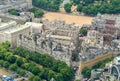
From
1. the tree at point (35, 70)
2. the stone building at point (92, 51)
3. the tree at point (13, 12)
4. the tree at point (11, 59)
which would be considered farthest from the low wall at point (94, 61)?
the tree at point (13, 12)

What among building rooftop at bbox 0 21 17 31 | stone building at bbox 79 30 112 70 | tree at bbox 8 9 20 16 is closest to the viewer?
stone building at bbox 79 30 112 70

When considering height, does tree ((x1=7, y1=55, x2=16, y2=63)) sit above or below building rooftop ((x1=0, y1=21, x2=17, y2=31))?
below

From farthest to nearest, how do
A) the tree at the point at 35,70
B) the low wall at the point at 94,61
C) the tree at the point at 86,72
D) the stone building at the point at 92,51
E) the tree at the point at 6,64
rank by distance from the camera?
the tree at the point at 6,64 < the tree at the point at 35,70 < the stone building at the point at 92,51 < the low wall at the point at 94,61 < the tree at the point at 86,72

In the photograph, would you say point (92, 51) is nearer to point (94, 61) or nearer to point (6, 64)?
point (94, 61)

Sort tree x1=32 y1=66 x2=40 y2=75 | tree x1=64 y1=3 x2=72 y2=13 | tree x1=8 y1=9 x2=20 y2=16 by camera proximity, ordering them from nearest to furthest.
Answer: tree x1=32 y1=66 x2=40 y2=75
tree x1=8 y1=9 x2=20 y2=16
tree x1=64 y1=3 x2=72 y2=13

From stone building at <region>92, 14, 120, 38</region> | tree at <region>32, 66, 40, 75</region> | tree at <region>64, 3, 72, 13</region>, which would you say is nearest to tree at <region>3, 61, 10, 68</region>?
tree at <region>32, 66, 40, 75</region>

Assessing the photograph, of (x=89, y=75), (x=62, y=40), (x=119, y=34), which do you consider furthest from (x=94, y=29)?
(x=89, y=75)

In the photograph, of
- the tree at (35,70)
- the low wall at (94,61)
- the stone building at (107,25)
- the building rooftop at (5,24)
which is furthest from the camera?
the building rooftop at (5,24)

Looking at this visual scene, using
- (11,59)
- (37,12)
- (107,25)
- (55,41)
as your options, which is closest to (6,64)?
(11,59)

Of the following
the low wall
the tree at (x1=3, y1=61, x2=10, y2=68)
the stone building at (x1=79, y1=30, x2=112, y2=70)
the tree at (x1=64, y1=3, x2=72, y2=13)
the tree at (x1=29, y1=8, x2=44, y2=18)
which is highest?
the tree at (x1=64, y1=3, x2=72, y2=13)

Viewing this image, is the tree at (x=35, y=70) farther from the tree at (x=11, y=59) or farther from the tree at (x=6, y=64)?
the tree at (x=11, y=59)

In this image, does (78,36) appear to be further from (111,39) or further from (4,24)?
(4,24)

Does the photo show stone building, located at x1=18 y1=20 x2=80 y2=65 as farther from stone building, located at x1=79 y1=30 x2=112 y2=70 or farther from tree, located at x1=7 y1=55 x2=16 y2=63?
tree, located at x1=7 y1=55 x2=16 y2=63
